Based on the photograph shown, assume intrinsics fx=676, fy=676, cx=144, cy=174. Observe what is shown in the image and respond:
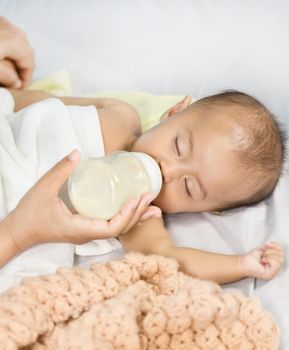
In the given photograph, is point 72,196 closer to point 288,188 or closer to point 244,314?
point 244,314

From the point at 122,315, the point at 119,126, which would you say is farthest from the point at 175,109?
the point at 122,315

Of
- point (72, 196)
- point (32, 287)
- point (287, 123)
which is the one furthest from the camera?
point (287, 123)

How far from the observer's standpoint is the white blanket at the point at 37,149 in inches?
52.4

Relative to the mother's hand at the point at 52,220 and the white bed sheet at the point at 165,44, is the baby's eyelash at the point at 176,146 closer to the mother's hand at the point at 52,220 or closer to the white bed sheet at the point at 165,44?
the mother's hand at the point at 52,220

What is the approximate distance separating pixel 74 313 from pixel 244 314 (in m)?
0.28

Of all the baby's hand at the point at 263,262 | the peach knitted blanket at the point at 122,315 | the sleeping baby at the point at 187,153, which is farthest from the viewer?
the sleeping baby at the point at 187,153

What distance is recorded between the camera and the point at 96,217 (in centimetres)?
127

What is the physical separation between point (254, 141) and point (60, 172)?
45cm

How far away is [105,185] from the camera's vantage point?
1258 millimetres

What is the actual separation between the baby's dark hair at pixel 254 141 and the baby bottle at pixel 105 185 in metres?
0.24

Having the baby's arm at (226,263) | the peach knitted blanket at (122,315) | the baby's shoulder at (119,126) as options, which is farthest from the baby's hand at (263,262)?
the baby's shoulder at (119,126)

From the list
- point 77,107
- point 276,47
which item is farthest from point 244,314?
point 276,47

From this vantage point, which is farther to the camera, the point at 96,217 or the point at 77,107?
the point at 77,107

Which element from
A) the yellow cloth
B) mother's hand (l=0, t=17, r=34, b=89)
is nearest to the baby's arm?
the yellow cloth
